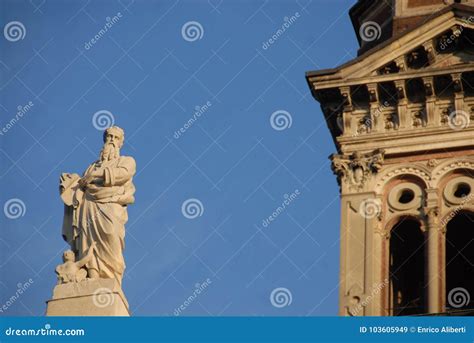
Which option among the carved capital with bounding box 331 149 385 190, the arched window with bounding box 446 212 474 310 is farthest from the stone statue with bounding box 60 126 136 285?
the arched window with bounding box 446 212 474 310

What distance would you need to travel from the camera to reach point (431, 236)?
181ft

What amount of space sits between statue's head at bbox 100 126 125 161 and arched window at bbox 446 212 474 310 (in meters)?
18.6

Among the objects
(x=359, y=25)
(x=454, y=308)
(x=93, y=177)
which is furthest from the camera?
(x=359, y=25)

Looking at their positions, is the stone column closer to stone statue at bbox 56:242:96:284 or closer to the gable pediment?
the gable pediment

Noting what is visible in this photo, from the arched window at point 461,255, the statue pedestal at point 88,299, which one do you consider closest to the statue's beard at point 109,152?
the statue pedestal at point 88,299

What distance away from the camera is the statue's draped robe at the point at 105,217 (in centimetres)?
Answer: 3766

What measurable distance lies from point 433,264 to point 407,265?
1.92m

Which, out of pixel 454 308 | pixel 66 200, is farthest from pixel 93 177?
pixel 454 308

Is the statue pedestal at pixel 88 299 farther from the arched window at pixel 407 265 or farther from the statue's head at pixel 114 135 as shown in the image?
the arched window at pixel 407 265

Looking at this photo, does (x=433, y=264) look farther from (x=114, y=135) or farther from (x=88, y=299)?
(x=88, y=299)

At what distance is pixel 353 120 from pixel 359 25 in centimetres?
488

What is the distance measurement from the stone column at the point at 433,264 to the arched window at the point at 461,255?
773mm

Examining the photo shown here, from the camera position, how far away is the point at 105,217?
3797 centimetres

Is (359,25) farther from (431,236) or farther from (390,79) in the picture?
(431,236)
